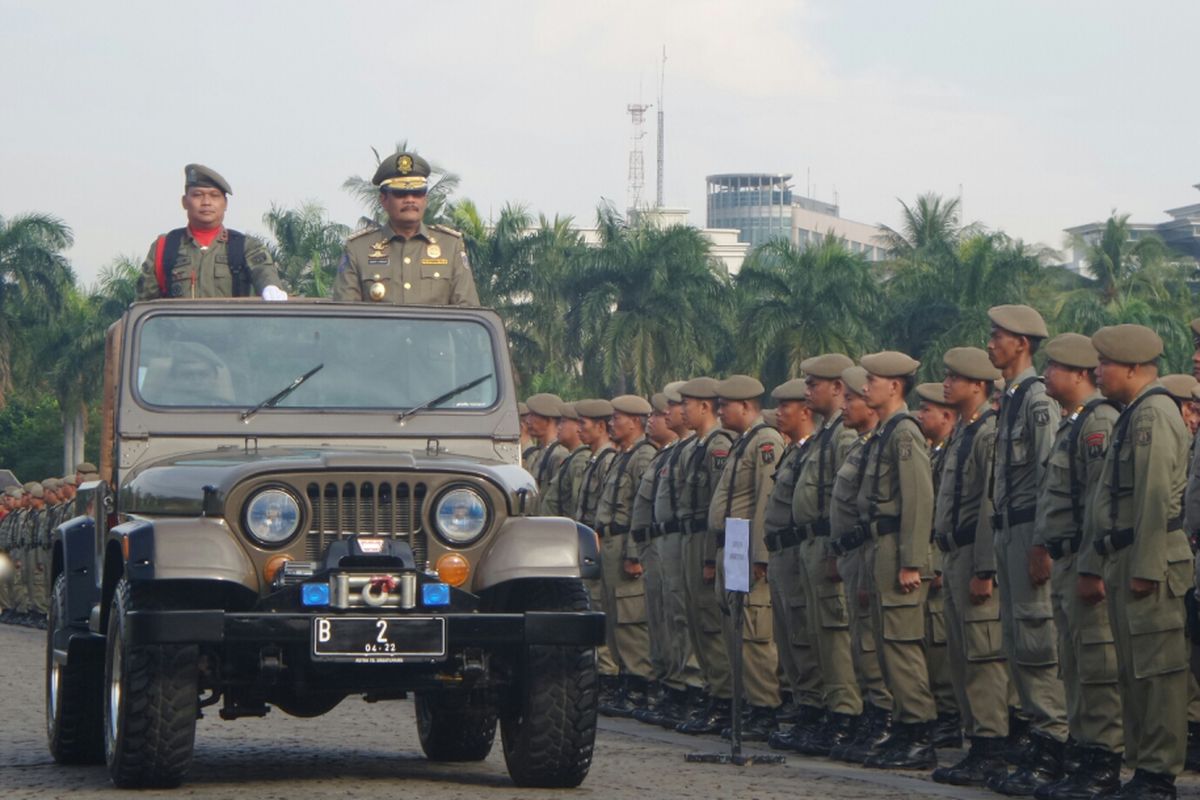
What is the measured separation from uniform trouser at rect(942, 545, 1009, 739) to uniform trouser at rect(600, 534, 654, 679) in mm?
5395

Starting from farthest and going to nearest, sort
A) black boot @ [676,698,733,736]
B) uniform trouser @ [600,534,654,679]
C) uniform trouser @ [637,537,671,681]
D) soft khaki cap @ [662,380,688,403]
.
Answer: uniform trouser @ [600,534,654,679], soft khaki cap @ [662,380,688,403], uniform trouser @ [637,537,671,681], black boot @ [676,698,733,736]

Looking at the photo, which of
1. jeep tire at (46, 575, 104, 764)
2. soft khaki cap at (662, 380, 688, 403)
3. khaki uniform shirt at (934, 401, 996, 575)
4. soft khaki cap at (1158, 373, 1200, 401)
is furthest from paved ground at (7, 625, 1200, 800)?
soft khaki cap at (662, 380, 688, 403)

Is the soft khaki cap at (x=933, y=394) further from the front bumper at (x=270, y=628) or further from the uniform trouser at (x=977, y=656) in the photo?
the front bumper at (x=270, y=628)

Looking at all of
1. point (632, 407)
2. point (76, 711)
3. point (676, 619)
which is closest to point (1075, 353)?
point (76, 711)

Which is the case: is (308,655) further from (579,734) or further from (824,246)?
(824,246)

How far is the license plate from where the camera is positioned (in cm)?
861

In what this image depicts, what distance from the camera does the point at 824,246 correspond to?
163ft

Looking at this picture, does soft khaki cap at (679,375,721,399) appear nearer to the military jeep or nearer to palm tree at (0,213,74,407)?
the military jeep

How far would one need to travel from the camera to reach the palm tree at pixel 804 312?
47812 mm

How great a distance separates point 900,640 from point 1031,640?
4.41 feet

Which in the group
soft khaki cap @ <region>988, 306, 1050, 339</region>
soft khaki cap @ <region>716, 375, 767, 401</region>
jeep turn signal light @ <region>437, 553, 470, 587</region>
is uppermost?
soft khaki cap @ <region>988, 306, 1050, 339</region>

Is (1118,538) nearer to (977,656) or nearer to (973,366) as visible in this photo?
(977,656)

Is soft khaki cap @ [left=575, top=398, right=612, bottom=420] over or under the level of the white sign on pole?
over

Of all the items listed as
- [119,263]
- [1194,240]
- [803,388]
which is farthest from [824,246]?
[1194,240]
